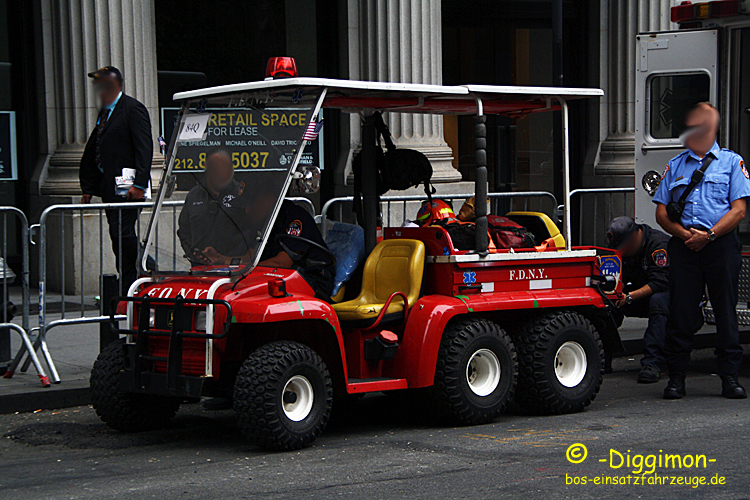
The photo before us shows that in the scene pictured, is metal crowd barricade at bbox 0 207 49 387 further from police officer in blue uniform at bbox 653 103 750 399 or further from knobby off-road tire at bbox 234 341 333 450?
police officer in blue uniform at bbox 653 103 750 399

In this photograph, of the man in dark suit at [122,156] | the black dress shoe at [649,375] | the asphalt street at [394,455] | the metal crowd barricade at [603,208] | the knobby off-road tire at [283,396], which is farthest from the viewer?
the metal crowd barricade at [603,208]

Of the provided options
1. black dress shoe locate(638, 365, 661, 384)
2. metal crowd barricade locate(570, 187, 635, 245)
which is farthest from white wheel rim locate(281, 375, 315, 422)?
metal crowd barricade locate(570, 187, 635, 245)

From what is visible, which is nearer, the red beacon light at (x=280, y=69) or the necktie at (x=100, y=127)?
the red beacon light at (x=280, y=69)

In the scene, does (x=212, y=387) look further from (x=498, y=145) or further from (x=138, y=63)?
(x=498, y=145)

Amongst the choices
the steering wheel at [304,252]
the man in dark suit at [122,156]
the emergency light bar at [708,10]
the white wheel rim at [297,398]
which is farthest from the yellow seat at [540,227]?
the man in dark suit at [122,156]

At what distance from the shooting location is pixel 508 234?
677 cm

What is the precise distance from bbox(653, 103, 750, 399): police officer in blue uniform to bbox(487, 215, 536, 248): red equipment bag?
1.03 m

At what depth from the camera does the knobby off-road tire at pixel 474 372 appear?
6141mm

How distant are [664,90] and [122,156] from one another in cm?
485

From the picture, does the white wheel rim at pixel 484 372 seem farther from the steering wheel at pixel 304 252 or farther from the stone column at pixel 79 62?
the stone column at pixel 79 62

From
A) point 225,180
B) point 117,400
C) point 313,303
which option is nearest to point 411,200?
point 225,180

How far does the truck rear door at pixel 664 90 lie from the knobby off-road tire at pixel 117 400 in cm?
521

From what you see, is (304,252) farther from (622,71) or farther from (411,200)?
(622,71)

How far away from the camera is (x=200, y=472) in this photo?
5.29m
